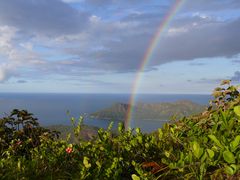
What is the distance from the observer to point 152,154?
4.46 meters

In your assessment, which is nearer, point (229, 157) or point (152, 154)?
point (229, 157)

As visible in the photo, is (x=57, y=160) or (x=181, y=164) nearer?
(x=181, y=164)

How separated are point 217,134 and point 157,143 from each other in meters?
1.13

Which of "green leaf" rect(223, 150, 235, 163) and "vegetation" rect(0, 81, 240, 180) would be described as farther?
"vegetation" rect(0, 81, 240, 180)

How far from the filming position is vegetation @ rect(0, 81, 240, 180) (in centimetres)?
293

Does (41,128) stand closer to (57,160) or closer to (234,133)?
(57,160)

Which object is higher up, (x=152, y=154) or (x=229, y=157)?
(x=229, y=157)

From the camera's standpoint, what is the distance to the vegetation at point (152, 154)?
293cm

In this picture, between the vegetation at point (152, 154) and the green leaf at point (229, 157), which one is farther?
the vegetation at point (152, 154)

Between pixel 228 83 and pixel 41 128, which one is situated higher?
pixel 228 83

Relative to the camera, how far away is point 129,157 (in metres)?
4.25

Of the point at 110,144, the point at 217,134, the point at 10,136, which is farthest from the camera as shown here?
the point at 10,136

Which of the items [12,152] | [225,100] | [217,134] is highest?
[225,100]

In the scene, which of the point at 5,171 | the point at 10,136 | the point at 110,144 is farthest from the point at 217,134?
the point at 10,136
